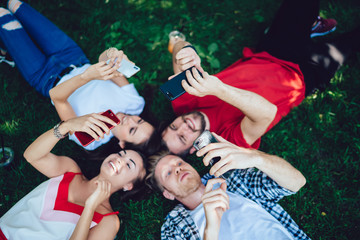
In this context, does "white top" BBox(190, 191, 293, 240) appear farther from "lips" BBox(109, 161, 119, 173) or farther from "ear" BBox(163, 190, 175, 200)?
"lips" BBox(109, 161, 119, 173)

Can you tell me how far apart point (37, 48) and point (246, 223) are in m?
3.66

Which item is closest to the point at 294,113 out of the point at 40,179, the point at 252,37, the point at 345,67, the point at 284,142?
the point at 284,142

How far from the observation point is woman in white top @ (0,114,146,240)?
251 cm

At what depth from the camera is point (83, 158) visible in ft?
11.8

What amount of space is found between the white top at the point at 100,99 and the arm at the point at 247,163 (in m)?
1.58

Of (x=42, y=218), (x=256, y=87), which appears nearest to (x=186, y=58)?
(x=256, y=87)

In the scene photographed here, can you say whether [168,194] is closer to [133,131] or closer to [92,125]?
[133,131]

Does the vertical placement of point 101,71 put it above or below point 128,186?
above

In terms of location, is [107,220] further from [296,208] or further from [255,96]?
[296,208]

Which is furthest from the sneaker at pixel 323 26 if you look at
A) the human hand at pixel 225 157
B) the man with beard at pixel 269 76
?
the human hand at pixel 225 157

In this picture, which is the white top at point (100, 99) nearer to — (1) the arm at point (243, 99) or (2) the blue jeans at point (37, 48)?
(2) the blue jeans at point (37, 48)

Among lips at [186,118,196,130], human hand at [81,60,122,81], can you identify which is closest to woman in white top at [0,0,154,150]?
human hand at [81,60,122,81]

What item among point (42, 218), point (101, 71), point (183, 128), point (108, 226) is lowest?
point (108, 226)

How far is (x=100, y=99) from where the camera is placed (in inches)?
127
